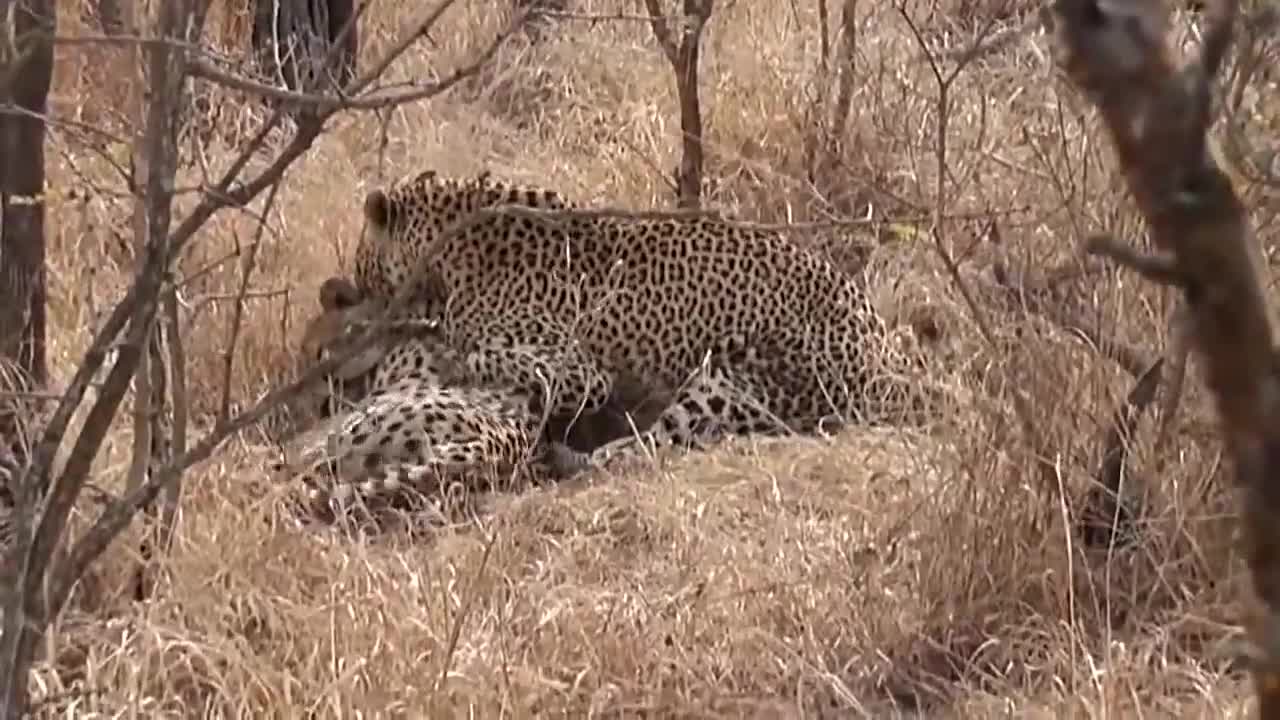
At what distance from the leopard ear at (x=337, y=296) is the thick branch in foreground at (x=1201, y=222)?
164 inches

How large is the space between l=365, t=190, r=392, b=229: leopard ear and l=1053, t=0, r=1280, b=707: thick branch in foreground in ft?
13.8

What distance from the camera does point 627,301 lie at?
4.87 metres

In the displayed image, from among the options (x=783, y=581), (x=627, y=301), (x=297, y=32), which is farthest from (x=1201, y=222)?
(x=297, y=32)

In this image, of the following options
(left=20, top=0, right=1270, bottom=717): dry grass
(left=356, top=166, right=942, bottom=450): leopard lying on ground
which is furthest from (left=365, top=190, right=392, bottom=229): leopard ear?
(left=20, top=0, right=1270, bottom=717): dry grass

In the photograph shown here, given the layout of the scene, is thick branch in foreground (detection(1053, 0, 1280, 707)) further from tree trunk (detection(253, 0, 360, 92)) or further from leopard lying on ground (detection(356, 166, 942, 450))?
tree trunk (detection(253, 0, 360, 92))

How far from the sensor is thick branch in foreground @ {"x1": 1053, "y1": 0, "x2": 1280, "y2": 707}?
656mm

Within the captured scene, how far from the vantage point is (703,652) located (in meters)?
3.15

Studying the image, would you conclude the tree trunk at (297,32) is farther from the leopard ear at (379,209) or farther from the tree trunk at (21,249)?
the tree trunk at (21,249)

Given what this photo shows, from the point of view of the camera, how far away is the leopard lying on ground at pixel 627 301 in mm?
4754

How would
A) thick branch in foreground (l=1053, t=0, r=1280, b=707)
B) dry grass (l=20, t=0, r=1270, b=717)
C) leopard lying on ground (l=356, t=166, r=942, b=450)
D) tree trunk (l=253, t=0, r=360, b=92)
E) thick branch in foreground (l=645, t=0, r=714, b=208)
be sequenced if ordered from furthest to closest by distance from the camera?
tree trunk (l=253, t=0, r=360, b=92)
thick branch in foreground (l=645, t=0, r=714, b=208)
leopard lying on ground (l=356, t=166, r=942, b=450)
dry grass (l=20, t=0, r=1270, b=717)
thick branch in foreground (l=1053, t=0, r=1280, b=707)

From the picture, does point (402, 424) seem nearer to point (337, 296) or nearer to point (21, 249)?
point (337, 296)

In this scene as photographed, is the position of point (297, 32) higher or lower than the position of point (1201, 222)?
higher

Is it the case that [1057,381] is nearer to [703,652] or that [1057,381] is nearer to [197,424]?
[703,652]

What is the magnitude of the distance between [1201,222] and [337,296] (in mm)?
4221
